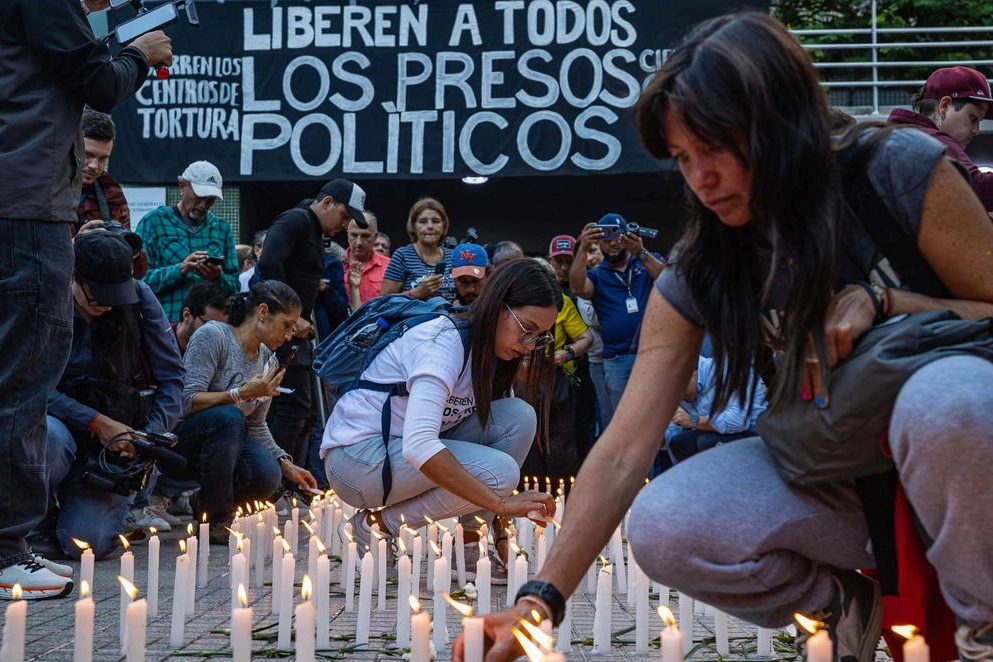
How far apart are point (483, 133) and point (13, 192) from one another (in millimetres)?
7980

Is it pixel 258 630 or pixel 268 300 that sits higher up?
pixel 268 300

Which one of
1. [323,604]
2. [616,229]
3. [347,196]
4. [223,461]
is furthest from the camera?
[616,229]

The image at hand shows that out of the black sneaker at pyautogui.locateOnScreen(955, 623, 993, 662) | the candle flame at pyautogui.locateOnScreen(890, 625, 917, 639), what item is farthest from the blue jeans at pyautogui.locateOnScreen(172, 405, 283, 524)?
the black sneaker at pyautogui.locateOnScreen(955, 623, 993, 662)

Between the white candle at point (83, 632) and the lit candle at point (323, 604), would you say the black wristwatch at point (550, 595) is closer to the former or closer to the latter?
the white candle at point (83, 632)

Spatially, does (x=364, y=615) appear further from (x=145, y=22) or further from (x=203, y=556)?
(x=145, y=22)

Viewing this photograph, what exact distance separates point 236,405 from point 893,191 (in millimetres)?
5183

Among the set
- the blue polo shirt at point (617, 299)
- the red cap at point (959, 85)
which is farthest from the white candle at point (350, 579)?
the blue polo shirt at point (617, 299)

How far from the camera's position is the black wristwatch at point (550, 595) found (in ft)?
8.08

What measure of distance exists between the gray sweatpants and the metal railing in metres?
11.0

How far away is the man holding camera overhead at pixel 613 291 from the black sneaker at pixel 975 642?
6.48 m

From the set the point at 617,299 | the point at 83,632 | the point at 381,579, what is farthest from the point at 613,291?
the point at 83,632

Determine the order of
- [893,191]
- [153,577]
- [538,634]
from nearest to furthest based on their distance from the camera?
[538,634]
[893,191]
[153,577]

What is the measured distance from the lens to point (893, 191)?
2.52 metres

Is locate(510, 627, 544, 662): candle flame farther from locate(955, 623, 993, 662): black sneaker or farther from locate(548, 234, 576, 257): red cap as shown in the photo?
locate(548, 234, 576, 257): red cap
